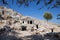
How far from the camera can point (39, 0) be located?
36.7ft

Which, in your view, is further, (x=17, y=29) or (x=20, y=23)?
(x=20, y=23)

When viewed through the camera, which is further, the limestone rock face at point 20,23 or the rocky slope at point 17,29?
the limestone rock face at point 20,23

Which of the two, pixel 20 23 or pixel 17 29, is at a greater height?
pixel 20 23

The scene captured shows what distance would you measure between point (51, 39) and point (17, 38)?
3136 mm

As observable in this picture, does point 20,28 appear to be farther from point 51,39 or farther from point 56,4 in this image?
point 56,4

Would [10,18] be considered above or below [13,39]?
above

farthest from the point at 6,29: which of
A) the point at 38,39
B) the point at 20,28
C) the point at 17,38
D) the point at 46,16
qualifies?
the point at 46,16

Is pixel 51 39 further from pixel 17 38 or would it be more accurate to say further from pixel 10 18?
pixel 10 18

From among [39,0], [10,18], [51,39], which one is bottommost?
[51,39]

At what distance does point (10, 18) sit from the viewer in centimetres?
2162

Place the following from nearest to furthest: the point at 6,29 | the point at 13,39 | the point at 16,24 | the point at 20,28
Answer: the point at 13,39 → the point at 6,29 → the point at 20,28 → the point at 16,24

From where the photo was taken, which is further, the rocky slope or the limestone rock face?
the limestone rock face

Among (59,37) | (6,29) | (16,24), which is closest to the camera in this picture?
(59,37)

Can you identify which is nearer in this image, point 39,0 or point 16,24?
point 39,0
